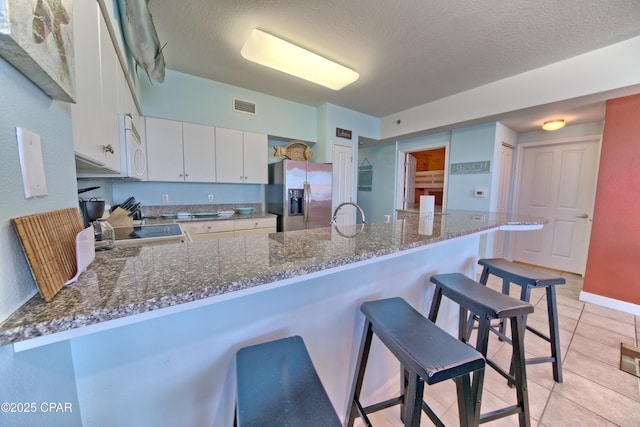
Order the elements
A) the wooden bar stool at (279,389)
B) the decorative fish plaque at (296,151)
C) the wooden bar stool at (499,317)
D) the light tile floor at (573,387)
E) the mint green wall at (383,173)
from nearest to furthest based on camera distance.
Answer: the wooden bar stool at (279,389)
the wooden bar stool at (499,317)
the light tile floor at (573,387)
the decorative fish plaque at (296,151)
the mint green wall at (383,173)

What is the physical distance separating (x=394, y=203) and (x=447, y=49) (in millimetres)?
2719

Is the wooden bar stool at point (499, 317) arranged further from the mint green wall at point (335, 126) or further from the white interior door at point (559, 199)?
the white interior door at point (559, 199)

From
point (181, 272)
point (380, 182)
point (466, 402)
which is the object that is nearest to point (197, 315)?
point (181, 272)

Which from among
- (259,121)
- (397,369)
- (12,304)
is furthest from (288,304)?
(259,121)

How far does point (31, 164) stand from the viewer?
0.49m

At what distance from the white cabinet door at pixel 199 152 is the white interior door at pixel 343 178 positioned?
1826mm

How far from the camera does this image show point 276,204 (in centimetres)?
356

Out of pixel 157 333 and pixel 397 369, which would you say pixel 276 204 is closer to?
pixel 397 369

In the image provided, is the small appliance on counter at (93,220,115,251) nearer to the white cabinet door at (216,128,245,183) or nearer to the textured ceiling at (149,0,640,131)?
the textured ceiling at (149,0,640,131)

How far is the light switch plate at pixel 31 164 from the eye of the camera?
0.47 meters

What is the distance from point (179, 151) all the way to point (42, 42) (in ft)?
8.89

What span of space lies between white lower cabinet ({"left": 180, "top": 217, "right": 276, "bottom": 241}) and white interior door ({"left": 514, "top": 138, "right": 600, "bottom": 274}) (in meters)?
4.37

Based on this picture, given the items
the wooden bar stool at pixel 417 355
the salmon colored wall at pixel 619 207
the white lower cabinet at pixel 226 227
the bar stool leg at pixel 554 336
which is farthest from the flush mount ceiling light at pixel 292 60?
the salmon colored wall at pixel 619 207

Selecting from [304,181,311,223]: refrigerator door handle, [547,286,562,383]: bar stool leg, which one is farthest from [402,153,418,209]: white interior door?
[547,286,562,383]: bar stool leg
